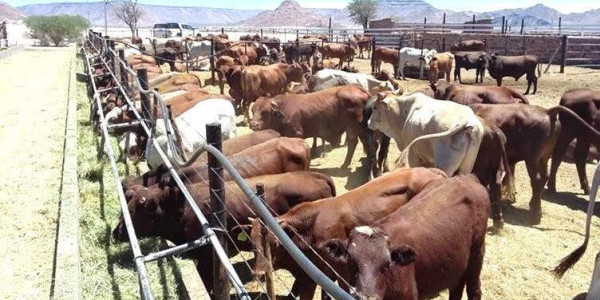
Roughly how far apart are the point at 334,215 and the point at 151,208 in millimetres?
1847

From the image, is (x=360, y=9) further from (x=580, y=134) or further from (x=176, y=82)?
(x=580, y=134)

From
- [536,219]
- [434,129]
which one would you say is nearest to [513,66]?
[536,219]

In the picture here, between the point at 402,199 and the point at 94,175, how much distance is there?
14.7ft

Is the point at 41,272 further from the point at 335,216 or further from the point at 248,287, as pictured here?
the point at 335,216

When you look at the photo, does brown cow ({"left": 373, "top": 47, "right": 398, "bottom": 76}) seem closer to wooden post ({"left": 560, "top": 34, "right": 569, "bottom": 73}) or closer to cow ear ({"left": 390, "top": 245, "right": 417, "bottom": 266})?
wooden post ({"left": 560, "top": 34, "right": 569, "bottom": 73})

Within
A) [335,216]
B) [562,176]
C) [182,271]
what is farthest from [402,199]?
[562,176]

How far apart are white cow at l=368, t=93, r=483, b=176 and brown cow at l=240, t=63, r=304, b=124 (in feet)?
19.2

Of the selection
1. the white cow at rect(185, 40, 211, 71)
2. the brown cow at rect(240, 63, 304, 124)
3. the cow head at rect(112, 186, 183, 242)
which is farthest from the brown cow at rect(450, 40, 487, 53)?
Answer: the cow head at rect(112, 186, 183, 242)

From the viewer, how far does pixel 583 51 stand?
28797 mm

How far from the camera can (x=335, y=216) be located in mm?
5039

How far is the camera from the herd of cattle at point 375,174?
4.41 metres

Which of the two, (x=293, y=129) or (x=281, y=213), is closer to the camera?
(x=281, y=213)

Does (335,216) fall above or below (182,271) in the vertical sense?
above

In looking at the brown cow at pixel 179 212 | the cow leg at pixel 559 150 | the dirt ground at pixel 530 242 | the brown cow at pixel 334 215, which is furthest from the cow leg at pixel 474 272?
the cow leg at pixel 559 150
